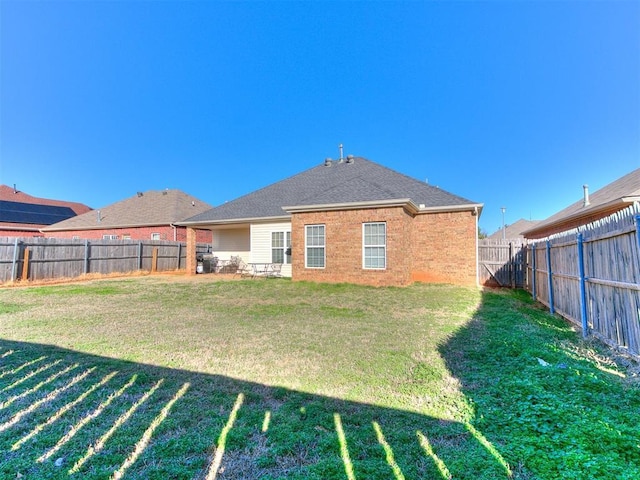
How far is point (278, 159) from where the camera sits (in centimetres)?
2912

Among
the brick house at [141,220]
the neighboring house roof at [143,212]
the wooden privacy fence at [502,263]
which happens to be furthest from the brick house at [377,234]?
the neighboring house roof at [143,212]

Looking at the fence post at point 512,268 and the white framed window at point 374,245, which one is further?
the fence post at point 512,268

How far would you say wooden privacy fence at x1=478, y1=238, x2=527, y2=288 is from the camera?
12109mm

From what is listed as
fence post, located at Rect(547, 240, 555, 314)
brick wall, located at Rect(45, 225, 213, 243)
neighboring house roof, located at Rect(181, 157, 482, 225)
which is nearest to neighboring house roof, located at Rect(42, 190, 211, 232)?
brick wall, located at Rect(45, 225, 213, 243)

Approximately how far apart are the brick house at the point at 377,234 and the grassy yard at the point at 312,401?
534 cm

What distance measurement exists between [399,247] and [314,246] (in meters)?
3.46

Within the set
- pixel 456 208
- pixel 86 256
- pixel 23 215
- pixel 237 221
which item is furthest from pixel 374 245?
pixel 23 215

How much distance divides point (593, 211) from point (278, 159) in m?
24.1

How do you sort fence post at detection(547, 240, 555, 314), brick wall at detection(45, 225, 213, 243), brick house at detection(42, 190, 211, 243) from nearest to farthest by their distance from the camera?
1. fence post at detection(547, 240, 555, 314)
2. brick wall at detection(45, 225, 213, 243)
3. brick house at detection(42, 190, 211, 243)

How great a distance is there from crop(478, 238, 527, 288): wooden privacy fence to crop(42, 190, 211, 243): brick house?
62.5ft

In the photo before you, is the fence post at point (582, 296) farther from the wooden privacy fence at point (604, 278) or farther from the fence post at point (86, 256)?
the fence post at point (86, 256)

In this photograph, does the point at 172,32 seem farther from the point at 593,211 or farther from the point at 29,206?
the point at 29,206

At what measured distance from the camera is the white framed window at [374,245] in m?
11.1

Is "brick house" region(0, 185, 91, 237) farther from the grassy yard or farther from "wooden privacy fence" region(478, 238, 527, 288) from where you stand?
"wooden privacy fence" region(478, 238, 527, 288)
